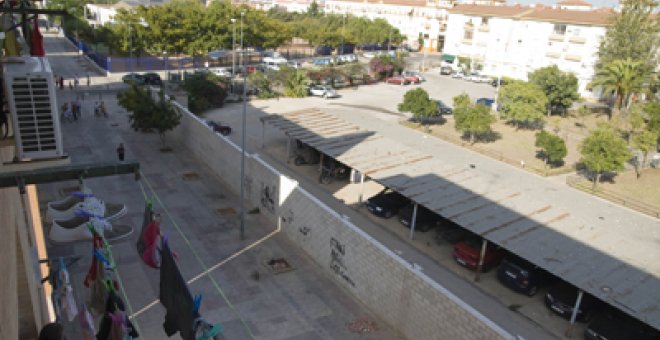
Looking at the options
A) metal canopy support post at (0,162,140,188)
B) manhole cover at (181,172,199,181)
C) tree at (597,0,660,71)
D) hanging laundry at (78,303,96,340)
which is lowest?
manhole cover at (181,172,199,181)

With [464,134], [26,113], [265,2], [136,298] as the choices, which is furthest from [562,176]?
[265,2]

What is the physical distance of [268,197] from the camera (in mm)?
21250

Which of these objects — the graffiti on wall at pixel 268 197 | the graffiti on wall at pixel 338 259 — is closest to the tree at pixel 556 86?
the graffiti on wall at pixel 268 197

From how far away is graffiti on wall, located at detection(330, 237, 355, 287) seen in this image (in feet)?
53.9

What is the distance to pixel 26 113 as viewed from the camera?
8344 millimetres

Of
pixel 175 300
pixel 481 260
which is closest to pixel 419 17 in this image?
pixel 481 260

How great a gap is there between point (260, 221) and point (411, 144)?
1714cm

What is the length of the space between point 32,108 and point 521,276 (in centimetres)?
1607

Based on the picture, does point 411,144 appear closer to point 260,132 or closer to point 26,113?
point 260,132

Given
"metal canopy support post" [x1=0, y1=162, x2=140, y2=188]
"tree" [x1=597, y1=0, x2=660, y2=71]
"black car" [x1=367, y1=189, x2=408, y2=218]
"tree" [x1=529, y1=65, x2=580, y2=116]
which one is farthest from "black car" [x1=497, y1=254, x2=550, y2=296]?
"tree" [x1=597, y1=0, x2=660, y2=71]

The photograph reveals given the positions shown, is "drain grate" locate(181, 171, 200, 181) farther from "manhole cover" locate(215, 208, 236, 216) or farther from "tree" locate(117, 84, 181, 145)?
"tree" locate(117, 84, 181, 145)

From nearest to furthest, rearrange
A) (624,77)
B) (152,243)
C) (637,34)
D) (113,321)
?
(113,321)
(152,243)
(624,77)
(637,34)

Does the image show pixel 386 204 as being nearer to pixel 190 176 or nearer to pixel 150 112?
pixel 190 176

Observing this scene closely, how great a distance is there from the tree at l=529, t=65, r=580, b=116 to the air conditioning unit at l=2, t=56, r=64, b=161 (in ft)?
149
